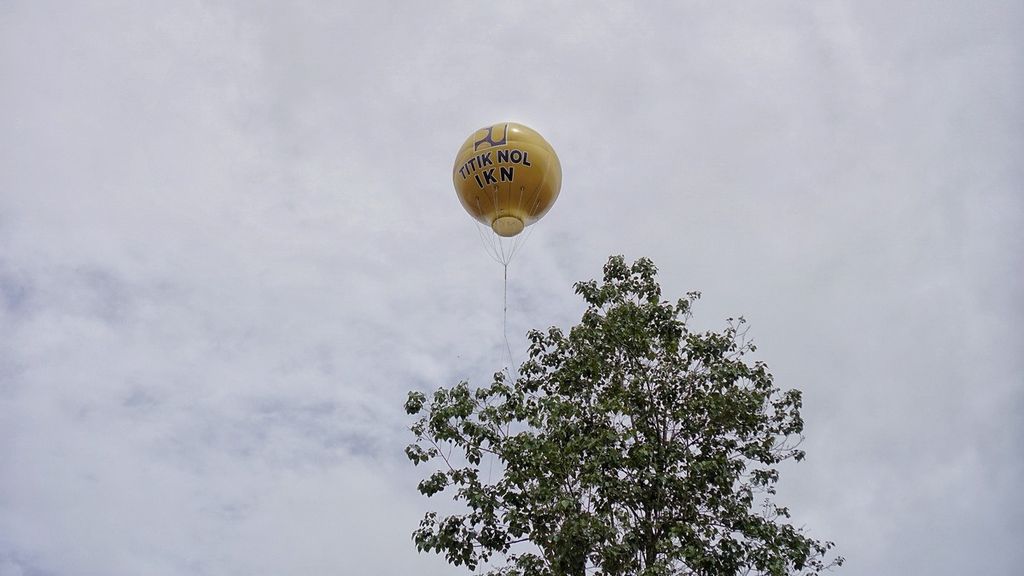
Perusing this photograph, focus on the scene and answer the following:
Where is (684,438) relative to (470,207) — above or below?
below

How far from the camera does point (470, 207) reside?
18578 mm

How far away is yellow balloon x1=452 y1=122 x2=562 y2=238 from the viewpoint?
57.8 ft

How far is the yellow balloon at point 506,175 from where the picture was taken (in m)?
17.6

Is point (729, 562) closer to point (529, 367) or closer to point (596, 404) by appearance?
point (596, 404)

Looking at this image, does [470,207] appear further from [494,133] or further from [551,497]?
[551,497]

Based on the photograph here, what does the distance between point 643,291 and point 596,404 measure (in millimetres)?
2232

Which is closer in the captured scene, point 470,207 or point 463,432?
point 463,432

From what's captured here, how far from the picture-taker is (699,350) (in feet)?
46.2

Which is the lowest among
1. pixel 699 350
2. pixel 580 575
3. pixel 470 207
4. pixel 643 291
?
pixel 580 575

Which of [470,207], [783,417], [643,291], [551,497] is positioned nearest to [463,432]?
[551,497]

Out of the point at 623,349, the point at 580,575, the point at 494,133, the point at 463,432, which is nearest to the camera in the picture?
the point at 580,575

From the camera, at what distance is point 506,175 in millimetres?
17625

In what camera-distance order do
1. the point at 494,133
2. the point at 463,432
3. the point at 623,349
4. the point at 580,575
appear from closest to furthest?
the point at 580,575
the point at 463,432
the point at 623,349
the point at 494,133

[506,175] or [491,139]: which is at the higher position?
[491,139]
